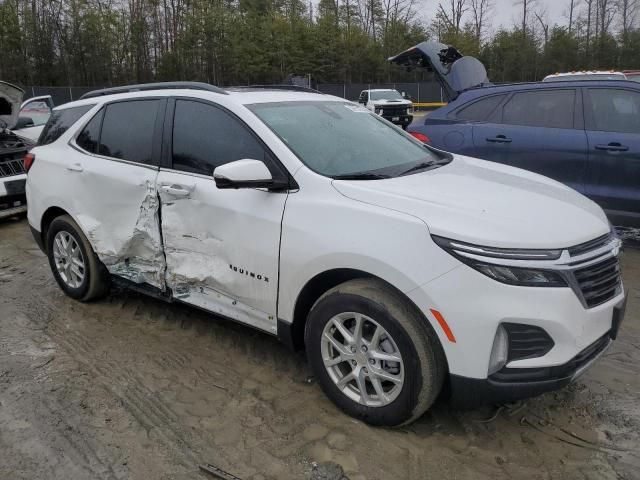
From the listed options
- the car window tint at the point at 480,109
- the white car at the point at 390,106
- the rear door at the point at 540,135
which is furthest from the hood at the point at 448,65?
the white car at the point at 390,106

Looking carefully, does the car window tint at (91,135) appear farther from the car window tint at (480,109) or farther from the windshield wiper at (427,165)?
the car window tint at (480,109)

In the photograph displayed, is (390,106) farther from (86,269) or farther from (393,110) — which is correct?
(86,269)

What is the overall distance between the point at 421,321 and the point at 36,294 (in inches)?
151

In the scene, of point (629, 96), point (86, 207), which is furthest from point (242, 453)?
point (629, 96)

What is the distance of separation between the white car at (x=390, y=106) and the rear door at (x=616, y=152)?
18.8 meters

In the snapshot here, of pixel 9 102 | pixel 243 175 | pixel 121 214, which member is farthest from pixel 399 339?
pixel 9 102

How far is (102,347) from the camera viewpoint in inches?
153

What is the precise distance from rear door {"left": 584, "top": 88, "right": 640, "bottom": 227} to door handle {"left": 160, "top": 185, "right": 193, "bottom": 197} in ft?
13.0

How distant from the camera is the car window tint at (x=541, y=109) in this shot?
5.67 meters

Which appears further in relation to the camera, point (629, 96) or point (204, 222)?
point (629, 96)

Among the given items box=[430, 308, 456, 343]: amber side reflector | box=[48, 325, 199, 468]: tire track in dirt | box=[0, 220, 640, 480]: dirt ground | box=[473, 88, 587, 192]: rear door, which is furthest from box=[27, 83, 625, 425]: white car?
box=[473, 88, 587, 192]: rear door

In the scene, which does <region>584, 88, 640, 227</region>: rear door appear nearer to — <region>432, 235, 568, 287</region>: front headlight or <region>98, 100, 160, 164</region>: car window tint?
<region>432, 235, 568, 287</region>: front headlight

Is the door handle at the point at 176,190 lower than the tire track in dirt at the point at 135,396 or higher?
higher

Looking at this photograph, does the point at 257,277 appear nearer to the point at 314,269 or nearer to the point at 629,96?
the point at 314,269
